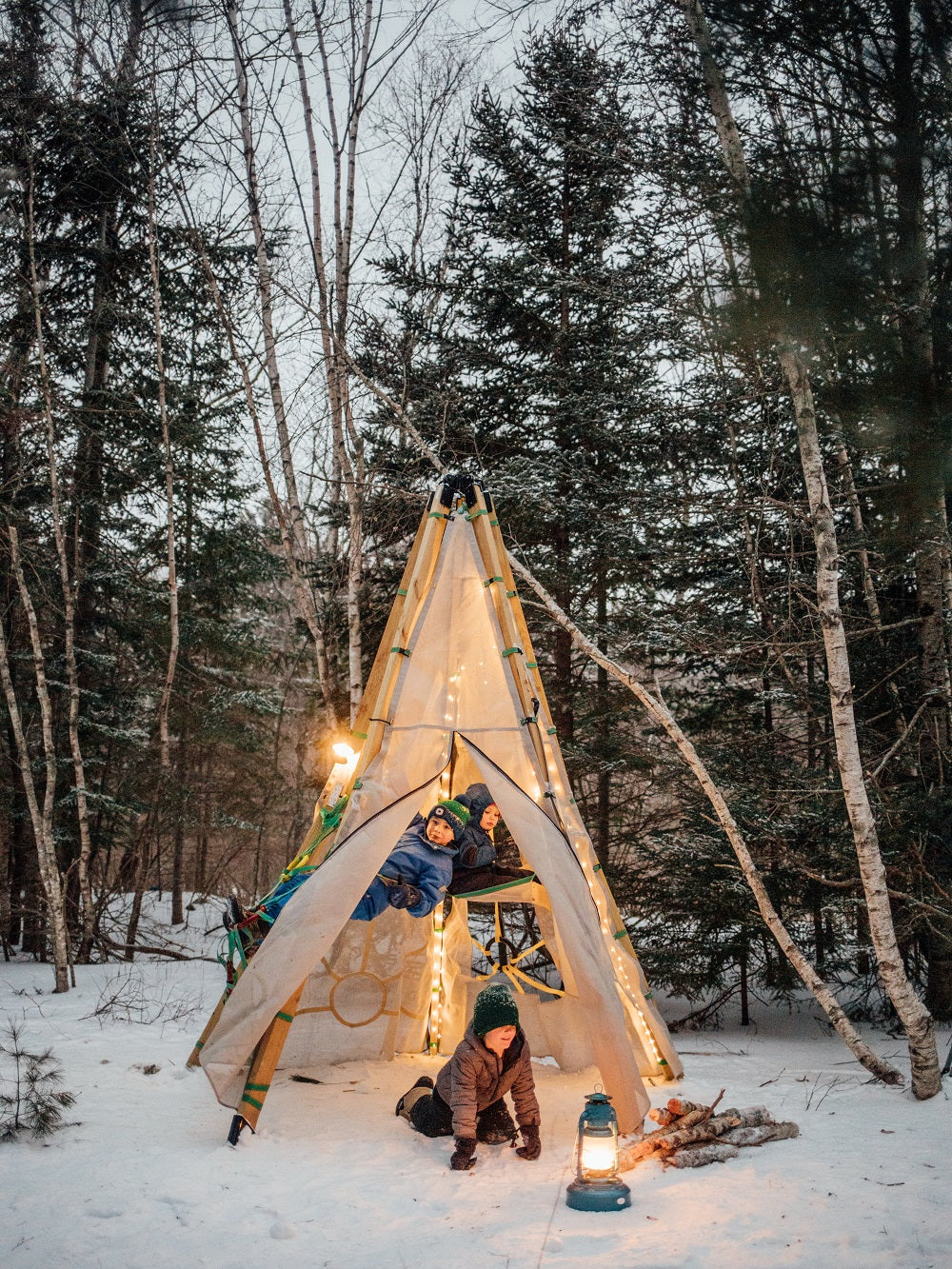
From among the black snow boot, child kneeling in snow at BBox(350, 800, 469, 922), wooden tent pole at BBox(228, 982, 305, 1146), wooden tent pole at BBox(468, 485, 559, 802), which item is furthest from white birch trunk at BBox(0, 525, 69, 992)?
wooden tent pole at BBox(468, 485, 559, 802)

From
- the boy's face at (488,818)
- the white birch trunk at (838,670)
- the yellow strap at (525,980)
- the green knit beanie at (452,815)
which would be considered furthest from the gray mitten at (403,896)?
the white birch trunk at (838,670)

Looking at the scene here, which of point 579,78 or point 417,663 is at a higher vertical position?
point 579,78

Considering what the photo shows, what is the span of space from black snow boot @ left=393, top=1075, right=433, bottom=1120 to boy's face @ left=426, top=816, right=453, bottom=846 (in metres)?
1.16

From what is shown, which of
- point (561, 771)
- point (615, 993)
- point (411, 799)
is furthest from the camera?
point (561, 771)

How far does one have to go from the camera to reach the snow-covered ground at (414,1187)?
9.36 ft

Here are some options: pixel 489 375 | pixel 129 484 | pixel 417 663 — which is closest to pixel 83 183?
pixel 129 484

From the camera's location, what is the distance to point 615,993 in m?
4.00

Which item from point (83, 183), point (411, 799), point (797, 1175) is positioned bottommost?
point (797, 1175)

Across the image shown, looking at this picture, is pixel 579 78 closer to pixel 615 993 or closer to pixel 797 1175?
pixel 615 993

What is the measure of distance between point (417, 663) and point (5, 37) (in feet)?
26.8

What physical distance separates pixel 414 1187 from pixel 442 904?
2.28 m

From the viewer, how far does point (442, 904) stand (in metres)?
5.72

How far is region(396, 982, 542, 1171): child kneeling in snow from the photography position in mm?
3775

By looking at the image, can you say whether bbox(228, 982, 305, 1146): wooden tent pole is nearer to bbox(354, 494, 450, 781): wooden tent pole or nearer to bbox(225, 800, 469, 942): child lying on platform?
bbox(225, 800, 469, 942): child lying on platform
